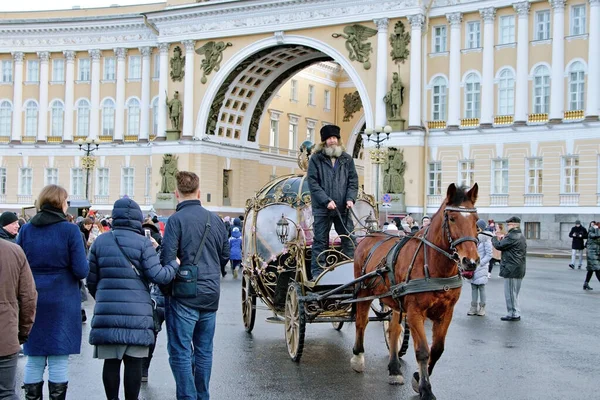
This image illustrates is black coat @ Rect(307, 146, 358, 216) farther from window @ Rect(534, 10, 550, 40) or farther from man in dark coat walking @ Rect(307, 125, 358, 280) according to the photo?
window @ Rect(534, 10, 550, 40)

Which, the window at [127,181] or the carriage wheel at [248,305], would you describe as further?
the window at [127,181]

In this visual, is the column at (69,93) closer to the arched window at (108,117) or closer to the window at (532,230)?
the arched window at (108,117)

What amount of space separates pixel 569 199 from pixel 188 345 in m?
34.3

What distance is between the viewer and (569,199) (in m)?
39.1

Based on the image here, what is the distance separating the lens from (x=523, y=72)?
40.7 metres

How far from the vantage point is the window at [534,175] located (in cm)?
4034

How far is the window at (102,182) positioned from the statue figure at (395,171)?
2102 cm

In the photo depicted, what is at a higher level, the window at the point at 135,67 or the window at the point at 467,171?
the window at the point at 135,67

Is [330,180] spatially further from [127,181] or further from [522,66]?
[127,181]

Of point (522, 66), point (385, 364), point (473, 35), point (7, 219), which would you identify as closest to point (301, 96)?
point (473, 35)

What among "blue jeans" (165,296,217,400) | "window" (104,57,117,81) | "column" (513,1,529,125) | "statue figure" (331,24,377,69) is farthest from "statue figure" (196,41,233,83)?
"blue jeans" (165,296,217,400)

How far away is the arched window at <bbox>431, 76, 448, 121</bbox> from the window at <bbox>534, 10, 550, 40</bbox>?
525 cm

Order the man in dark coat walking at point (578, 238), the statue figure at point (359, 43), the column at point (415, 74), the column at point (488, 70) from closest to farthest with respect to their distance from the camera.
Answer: the man in dark coat walking at point (578, 238), the column at point (488, 70), the column at point (415, 74), the statue figure at point (359, 43)

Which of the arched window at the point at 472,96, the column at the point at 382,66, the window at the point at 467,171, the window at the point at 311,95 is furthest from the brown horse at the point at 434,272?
the window at the point at 311,95
